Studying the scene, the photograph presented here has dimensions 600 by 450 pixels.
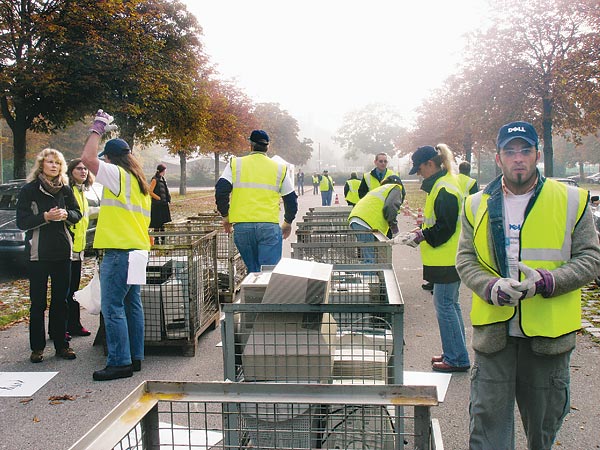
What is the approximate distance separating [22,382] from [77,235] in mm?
1886

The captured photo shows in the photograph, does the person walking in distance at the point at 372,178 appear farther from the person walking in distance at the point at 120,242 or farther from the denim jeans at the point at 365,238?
the person walking in distance at the point at 120,242

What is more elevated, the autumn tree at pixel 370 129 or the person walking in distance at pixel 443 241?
the autumn tree at pixel 370 129

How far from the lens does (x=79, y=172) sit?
7348 millimetres

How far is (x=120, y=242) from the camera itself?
570 centimetres

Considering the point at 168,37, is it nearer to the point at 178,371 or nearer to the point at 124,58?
the point at 124,58

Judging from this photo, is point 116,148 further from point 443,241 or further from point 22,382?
point 443,241

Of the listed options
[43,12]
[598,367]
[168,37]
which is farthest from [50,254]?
[168,37]

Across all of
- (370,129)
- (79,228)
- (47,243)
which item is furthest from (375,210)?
(370,129)

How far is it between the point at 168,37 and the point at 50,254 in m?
29.2

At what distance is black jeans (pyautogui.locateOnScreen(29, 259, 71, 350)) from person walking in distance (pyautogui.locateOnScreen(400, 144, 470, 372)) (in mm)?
3490

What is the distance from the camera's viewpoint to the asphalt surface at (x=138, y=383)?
4609mm

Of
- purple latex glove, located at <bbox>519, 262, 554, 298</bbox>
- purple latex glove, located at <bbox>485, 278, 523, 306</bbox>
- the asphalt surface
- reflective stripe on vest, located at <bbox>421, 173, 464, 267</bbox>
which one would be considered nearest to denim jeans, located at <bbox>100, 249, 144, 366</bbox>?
the asphalt surface

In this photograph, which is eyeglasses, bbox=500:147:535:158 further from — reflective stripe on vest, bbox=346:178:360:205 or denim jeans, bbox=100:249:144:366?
reflective stripe on vest, bbox=346:178:360:205

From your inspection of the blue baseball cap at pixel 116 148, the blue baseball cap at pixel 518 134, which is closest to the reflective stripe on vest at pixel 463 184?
the blue baseball cap at pixel 518 134
